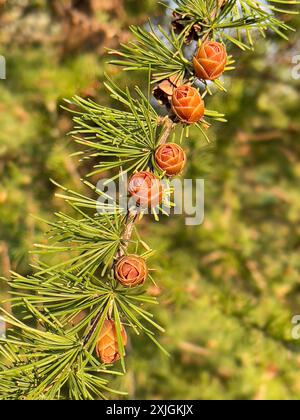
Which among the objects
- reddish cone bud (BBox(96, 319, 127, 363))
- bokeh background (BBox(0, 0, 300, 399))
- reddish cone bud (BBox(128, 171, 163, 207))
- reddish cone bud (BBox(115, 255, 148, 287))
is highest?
bokeh background (BBox(0, 0, 300, 399))

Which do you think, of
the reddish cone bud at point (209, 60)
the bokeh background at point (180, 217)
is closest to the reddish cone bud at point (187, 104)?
the reddish cone bud at point (209, 60)

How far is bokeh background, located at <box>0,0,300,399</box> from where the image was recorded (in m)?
0.63

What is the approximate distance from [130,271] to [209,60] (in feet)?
0.34

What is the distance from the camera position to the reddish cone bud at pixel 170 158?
26 centimetres

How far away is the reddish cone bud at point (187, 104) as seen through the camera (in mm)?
258

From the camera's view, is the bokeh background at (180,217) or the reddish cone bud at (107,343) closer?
the reddish cone bud at (107,343)

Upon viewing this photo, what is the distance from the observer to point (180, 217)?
775 mm

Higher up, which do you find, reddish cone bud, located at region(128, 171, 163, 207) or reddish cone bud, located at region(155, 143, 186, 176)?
reddish cone bud, located at region(155, 143, 186, 176)

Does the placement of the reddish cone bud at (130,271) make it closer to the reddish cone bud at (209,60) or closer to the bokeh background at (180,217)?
the reddish cone bud at (209,60)

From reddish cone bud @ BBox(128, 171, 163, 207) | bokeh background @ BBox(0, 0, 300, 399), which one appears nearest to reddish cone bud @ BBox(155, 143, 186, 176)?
reddish cone bud @ BBox(128, 171, 163, 207)

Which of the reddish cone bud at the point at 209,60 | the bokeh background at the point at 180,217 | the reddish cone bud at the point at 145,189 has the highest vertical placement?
the bokeh background at the point at 180,217

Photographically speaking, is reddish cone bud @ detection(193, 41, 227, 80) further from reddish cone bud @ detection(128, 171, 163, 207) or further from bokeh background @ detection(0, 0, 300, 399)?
bokeh background @ detection(0, 0, 300, 399)

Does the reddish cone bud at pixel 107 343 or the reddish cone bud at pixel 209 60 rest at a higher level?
the reddish cone bud at pixel 209 60
